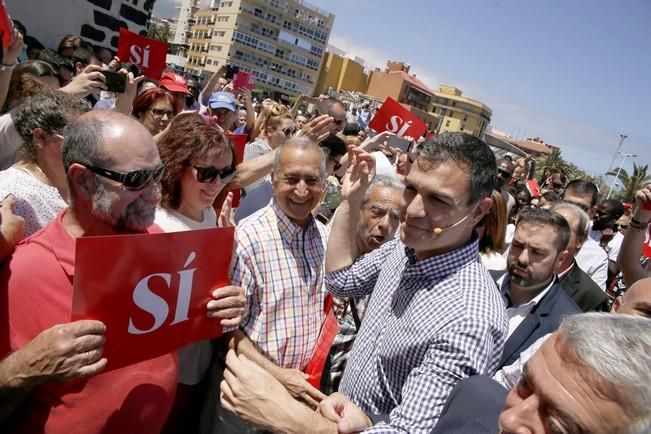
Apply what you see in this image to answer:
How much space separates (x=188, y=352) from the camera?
2391mm

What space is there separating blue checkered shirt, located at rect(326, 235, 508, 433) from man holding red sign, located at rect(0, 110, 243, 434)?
0.67 metres

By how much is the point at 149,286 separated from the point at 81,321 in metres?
0.26

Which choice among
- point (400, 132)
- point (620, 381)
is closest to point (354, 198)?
point (620, 381)

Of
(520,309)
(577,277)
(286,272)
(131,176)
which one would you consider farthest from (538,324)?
(131,176)

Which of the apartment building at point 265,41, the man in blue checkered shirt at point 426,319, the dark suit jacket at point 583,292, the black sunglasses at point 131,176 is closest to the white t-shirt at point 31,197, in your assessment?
the black sunglasses at point 131,176

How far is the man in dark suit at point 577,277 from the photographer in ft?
11.0

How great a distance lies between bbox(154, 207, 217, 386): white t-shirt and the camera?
2.38 meters

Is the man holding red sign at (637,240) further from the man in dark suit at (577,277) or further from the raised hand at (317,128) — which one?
the raised hand at (317,128)

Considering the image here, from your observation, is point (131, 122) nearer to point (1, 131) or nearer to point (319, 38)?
point (1, 131)

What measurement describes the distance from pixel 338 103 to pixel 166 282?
16.6 feet

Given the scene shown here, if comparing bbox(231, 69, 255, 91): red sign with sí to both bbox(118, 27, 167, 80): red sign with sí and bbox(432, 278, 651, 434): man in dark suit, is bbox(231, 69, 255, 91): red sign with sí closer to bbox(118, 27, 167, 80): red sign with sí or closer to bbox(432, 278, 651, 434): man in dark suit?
bbox(118, 27, 167, 80): red sign with sí

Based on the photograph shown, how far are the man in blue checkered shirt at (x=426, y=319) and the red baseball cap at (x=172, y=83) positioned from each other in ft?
14.0

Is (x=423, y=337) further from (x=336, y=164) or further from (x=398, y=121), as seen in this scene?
(x=398, y=121)

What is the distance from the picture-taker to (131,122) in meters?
1.83
